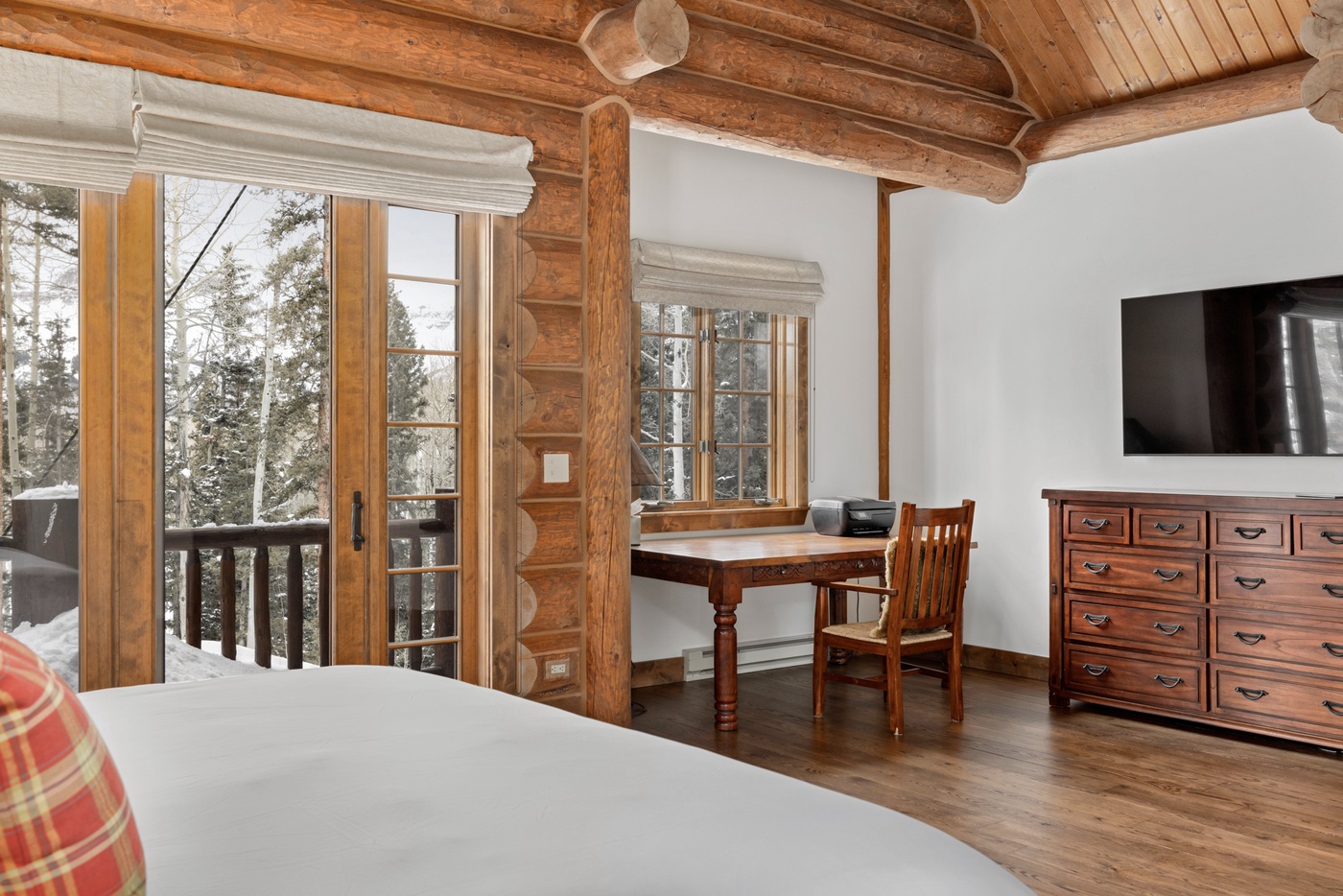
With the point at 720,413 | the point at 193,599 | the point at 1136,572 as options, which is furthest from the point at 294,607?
the point at 1136,572

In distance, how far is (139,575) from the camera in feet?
10.2

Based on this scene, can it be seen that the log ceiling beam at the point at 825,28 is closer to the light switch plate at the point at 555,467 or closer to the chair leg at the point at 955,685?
the light switch plate at the point at 555,467

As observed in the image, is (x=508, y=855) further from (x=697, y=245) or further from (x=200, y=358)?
(x=697, y=245)

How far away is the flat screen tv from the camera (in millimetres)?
4453

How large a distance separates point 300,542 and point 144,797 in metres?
2.15

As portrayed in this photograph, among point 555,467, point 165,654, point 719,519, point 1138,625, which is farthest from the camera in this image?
point 719,519

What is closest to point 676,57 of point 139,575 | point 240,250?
point 240,250

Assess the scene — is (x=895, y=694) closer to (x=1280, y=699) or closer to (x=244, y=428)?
(x=1280, y=699)

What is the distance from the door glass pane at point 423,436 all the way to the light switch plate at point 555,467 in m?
→ 0.32

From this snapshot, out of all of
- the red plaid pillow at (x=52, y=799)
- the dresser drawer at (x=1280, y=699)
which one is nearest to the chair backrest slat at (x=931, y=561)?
the dresser drawer at (x=1280, y=699)

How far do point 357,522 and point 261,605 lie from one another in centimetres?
40

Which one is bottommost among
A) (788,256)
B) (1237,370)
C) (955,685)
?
(955,685)

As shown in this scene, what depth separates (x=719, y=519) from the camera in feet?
18.5

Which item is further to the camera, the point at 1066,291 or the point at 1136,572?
the point at 1066,291
